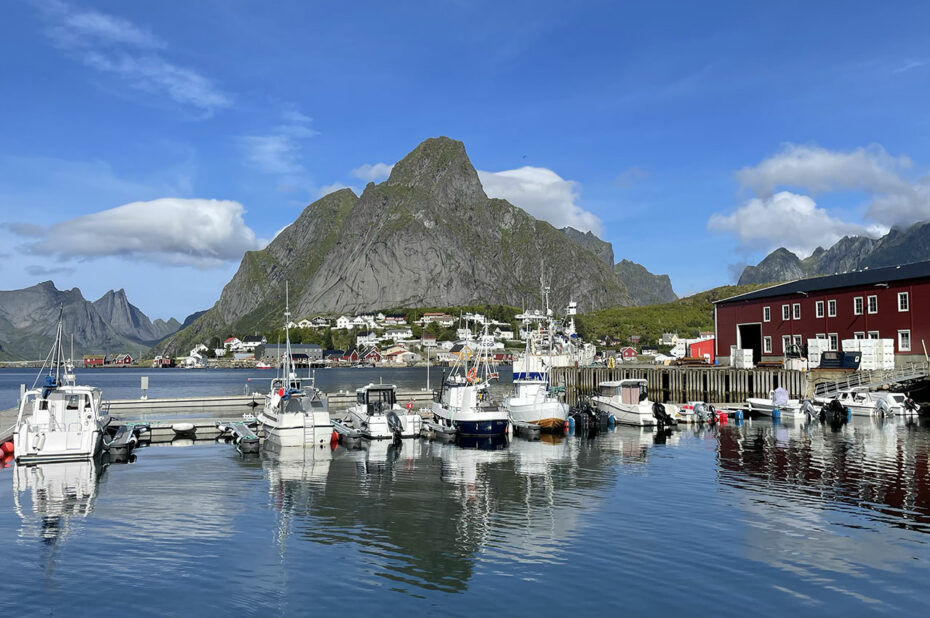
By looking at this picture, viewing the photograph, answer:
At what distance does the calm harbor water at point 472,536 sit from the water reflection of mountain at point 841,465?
0.82ft

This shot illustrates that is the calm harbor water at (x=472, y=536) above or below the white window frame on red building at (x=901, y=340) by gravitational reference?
below

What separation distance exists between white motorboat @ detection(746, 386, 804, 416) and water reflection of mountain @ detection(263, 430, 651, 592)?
82.4 ft

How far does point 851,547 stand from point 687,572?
6371 mm

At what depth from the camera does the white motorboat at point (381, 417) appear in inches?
1954

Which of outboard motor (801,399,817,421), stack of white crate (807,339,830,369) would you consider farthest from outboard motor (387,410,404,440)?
stack of white crate (807,339,830,369)

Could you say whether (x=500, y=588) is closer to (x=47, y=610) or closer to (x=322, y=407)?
(x=47, y=610)

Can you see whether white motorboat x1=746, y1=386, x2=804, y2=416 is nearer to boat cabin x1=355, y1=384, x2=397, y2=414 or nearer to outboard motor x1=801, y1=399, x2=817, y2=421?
outboard motor x1=801, y1=399, x2=817, y2=421

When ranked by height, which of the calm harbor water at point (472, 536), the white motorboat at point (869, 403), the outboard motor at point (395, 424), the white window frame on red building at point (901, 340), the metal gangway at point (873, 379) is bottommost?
the calm harbor water at point (472, 536)

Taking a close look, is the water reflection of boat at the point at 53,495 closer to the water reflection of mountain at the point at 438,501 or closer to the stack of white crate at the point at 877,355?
the water reflection of mountain at the point at 438,501

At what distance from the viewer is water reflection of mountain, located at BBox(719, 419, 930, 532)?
2862 centimetres

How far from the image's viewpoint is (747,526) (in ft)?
80.7

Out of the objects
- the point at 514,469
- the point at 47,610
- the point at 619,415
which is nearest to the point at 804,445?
the point at 619,415

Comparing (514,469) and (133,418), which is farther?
(133,418)

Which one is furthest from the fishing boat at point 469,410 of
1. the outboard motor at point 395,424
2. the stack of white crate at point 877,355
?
the stack of white crate at point 877,355
